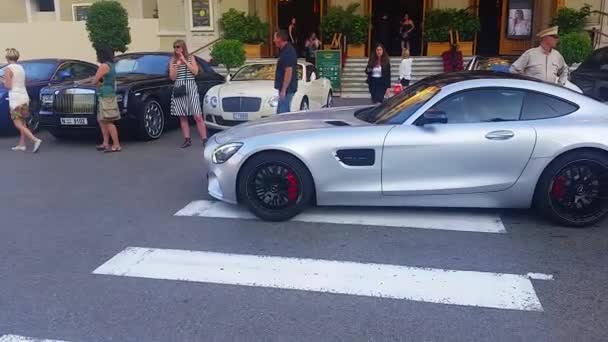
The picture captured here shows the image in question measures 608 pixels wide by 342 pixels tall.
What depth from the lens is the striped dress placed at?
29.5ft

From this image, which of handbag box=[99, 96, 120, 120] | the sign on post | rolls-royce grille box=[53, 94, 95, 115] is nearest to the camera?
handbag box=[99, 96, 120, 120]

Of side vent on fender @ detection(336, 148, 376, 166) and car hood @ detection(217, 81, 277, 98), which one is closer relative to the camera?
side vent on fender @ detection(336, 148, 376, 166)

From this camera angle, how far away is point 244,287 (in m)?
4.07

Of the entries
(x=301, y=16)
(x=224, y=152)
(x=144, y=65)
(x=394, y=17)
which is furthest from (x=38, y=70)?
(x=394, y=17)

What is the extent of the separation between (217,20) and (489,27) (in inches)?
374

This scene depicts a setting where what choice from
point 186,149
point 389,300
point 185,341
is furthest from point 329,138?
point 186,149

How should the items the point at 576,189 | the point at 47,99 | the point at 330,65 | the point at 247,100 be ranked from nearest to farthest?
the point at 576,189
the point at 47,99
the point at 247,100
the point at 330,65

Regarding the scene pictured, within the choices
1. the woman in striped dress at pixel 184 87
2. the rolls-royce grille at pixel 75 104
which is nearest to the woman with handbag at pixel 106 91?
the rolls-royce grille at pixel 75 104

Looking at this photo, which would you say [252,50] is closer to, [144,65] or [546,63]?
[144,65]

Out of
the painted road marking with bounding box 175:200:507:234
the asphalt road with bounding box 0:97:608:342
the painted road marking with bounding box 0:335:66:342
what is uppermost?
the painted road marking with bounding box 175:200:507:234

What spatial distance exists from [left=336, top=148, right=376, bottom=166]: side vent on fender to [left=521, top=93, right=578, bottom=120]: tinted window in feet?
4.78

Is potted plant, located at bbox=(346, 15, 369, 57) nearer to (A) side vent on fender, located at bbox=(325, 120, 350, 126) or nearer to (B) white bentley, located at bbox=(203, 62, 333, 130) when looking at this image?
(B) white bentley, located at bbox=(203, 62, 333, 130)

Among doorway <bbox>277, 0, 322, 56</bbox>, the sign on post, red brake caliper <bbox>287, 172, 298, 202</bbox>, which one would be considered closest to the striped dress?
red brake caliper <bbox>287, 172, 298, 202</bbox>

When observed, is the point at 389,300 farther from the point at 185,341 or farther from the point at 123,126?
the point at 123,126
